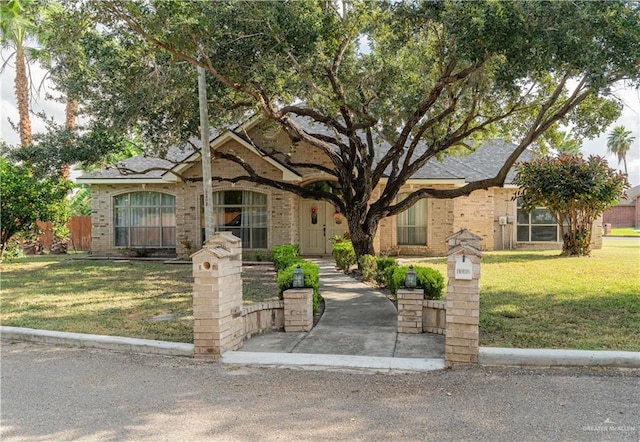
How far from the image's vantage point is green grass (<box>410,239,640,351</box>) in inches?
264

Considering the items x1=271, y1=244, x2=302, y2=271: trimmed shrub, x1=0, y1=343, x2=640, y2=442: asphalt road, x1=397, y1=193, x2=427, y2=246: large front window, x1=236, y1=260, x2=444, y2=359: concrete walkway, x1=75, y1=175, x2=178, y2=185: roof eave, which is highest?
x1=75, y1=175, x2=178, y2=185: roof eave

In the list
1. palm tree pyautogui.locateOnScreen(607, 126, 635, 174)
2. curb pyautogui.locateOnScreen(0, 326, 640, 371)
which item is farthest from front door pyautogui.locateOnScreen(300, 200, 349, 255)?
palm tree pyautogui.locateOnScreen(607, 126, 635, 174)

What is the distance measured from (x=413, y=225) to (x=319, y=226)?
3888mm

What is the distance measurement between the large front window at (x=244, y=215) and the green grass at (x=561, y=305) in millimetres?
6846

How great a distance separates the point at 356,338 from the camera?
7164 millimetres

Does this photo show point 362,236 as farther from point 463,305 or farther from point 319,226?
point 463,305

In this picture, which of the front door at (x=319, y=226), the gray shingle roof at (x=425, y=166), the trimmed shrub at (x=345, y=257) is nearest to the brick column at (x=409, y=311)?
the trimmed shrub at (x=345, y=257)

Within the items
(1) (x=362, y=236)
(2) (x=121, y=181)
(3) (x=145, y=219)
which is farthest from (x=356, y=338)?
(2) (x=121, y=181)

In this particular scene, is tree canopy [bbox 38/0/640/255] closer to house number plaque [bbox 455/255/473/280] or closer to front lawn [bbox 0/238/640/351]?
front lawn [bbox 0/238/640/351]

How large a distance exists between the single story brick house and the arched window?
0.04m

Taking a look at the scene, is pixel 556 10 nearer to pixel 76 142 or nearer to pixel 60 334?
pixel 60 334

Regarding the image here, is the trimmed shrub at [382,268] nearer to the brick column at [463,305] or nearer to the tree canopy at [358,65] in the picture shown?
the tree canopy at [358,65]

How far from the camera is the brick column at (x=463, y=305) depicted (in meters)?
5.73

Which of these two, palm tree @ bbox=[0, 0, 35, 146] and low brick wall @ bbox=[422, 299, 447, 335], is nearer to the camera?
low brick wall @ bbox=[422, 299, 447, 335]
